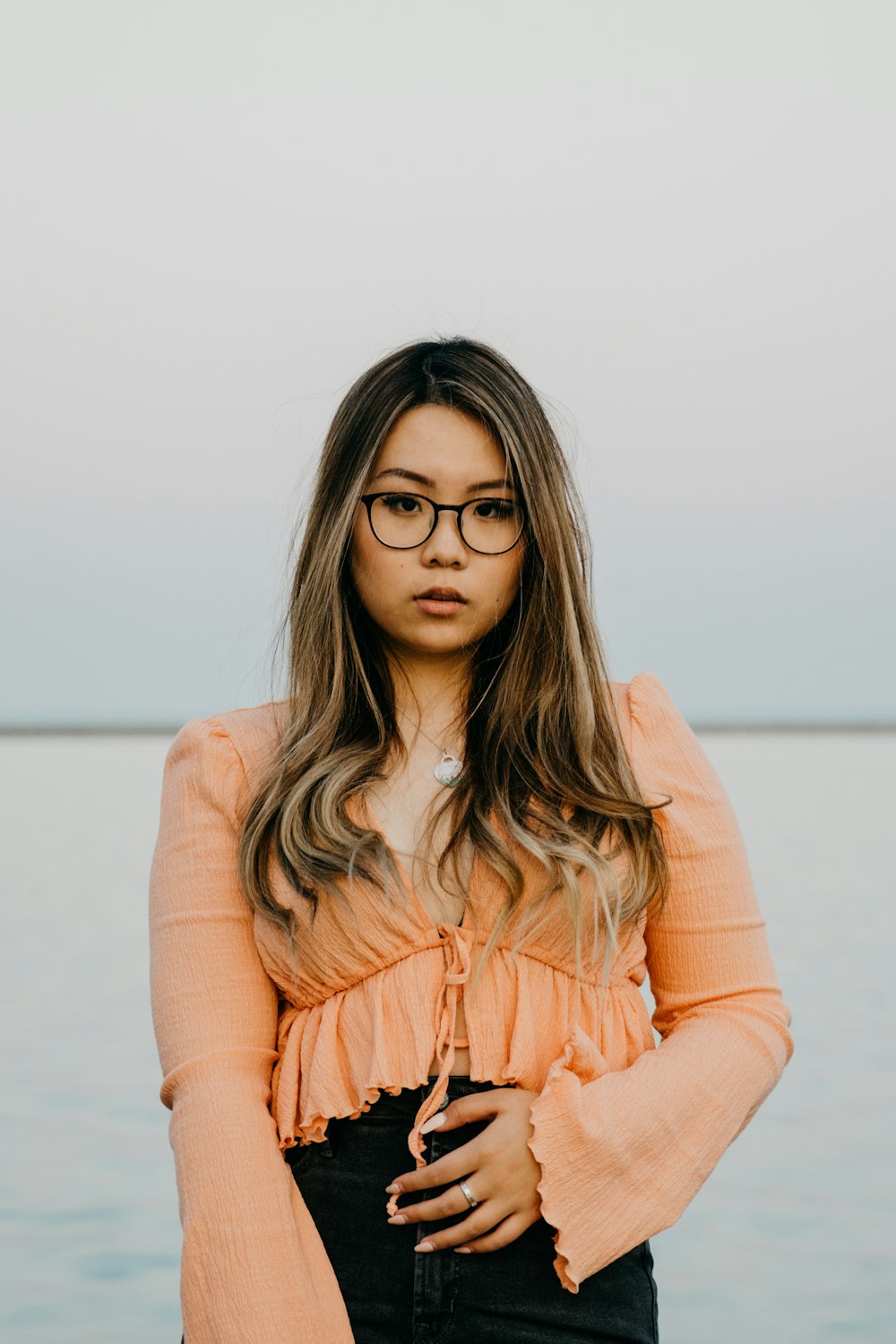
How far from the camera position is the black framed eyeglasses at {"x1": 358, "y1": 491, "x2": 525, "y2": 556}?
5.51 feet

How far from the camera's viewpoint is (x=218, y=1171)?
146 centimetres

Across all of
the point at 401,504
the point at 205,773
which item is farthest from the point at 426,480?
the point at 205,773

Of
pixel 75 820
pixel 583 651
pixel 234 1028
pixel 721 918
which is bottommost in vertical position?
pixel 75 820

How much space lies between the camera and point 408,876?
162cm

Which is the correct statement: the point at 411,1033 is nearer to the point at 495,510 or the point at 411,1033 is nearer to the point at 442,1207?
the point at 442,1207

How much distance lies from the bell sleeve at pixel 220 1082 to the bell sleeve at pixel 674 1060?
11.0 inches

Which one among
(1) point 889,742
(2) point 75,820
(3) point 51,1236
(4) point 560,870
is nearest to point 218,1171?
(4) point 560,870

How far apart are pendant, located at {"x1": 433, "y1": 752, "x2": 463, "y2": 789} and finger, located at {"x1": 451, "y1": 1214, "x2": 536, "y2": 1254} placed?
52 centimetres

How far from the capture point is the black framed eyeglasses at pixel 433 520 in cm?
168

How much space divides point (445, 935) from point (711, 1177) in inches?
118

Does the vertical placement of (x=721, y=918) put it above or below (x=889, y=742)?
above

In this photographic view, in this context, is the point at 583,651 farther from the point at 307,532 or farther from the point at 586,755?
the point at 307,532

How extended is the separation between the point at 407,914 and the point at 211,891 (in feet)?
0.77

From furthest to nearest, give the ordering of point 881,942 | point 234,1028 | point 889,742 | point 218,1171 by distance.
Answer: point 889,742
point 881,942
point 234,1028
point 218,1171
